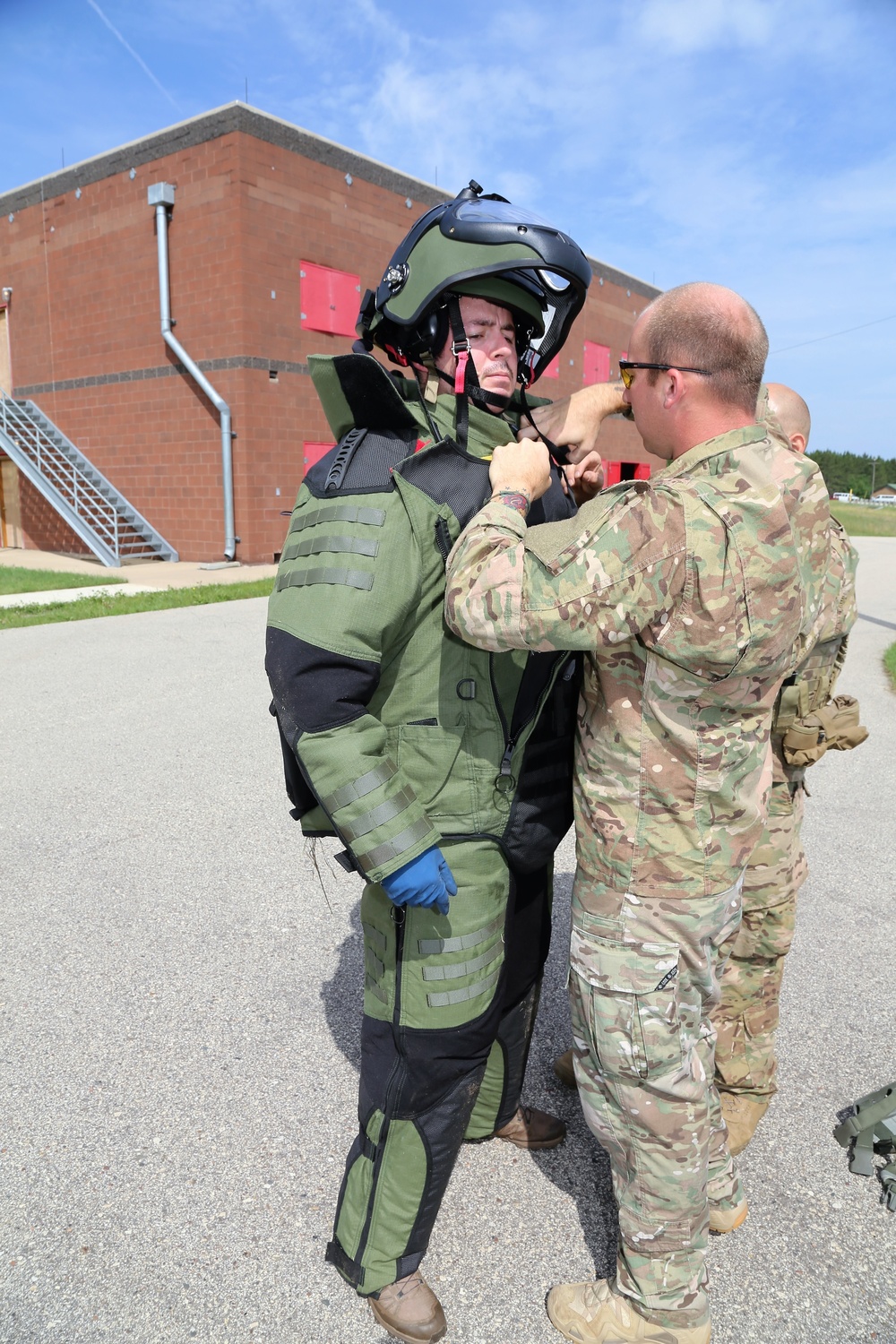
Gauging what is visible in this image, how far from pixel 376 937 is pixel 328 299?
57.7ft

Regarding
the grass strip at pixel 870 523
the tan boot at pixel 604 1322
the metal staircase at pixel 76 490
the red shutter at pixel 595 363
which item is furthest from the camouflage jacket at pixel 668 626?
the grass strip at pixel 870 523

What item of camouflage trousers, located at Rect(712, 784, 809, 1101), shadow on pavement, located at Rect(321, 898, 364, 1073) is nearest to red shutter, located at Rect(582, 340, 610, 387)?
shadow on pavement, located at Rect(321, 898, 364, 1073)

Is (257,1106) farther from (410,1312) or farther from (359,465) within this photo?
(359,465)

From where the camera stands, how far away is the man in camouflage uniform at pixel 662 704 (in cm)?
169

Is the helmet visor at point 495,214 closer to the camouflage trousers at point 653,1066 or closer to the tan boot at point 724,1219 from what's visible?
the camouflage trousers at point 653,1066

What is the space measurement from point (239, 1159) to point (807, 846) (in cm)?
344

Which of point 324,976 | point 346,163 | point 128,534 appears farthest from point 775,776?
point 346,163

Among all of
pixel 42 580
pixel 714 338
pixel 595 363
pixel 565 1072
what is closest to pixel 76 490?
pixel 42 580

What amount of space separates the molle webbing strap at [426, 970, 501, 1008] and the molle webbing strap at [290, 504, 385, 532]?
3.43ft

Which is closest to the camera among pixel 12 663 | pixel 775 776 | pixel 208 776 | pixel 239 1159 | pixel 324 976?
pixel 239 1159

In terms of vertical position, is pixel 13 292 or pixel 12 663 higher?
pixel 13 292

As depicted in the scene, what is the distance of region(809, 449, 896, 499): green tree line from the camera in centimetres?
11306

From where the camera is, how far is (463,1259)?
2.21 metres

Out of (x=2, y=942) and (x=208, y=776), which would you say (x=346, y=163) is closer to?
(x=208, y=776)
